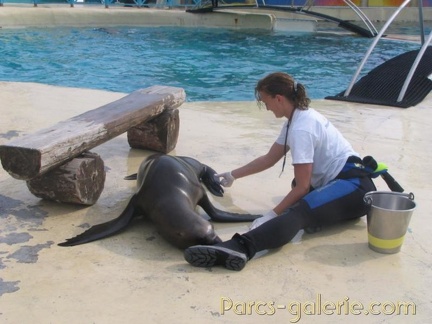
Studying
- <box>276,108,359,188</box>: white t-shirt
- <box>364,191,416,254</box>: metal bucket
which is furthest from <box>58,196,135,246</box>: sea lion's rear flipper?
<box>364,191,416,254</box>: metal bucket

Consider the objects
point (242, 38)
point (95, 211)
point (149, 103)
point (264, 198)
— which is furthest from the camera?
point (242, 38)

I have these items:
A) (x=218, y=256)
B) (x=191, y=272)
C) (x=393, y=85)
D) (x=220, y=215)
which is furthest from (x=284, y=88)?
(x=393, y=85)

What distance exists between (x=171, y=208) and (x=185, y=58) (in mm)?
10093

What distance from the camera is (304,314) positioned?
2.60 m

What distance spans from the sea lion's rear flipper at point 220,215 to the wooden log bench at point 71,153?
0.68 m

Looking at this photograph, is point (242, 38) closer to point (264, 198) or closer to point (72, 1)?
point (72, 1)

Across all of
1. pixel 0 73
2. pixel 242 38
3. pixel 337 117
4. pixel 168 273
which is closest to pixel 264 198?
pixel 168 273

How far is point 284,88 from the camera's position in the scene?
3258mm

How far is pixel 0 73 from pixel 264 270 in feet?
31.1

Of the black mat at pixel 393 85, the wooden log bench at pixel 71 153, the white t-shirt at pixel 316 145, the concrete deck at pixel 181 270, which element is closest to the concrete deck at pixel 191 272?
the concrete deck at pixel 181 270

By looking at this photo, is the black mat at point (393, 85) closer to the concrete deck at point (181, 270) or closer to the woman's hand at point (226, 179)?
the concrete deck at point (181, 270)

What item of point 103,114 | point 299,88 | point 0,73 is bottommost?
point 0,73

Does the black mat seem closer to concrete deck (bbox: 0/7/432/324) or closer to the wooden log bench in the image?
concrete deck (bbox: 0/7/432/324)

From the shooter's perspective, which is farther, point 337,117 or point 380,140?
point 337,117
